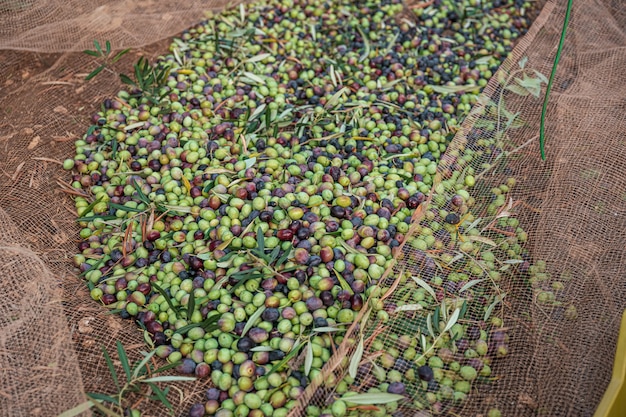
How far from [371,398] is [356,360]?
16cm

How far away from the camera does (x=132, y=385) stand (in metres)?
2.08

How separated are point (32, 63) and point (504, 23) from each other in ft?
11.4

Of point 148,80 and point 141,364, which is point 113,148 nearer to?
point 148,80

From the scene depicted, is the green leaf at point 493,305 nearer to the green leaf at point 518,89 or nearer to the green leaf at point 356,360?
the green leaf at point 356,360

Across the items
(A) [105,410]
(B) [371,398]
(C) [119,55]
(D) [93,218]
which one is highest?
(C) [119,55]

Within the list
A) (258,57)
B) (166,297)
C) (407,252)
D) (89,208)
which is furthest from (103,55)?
(407,252)

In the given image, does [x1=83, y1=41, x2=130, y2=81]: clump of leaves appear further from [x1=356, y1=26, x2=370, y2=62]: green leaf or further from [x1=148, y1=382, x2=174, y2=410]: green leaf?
[x1=148, y1=382, x2=174, y2=410]: green leaf

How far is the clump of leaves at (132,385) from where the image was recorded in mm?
2020

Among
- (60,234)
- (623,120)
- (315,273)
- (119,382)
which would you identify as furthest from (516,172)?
(60,234)

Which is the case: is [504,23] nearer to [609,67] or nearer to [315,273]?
[609,67]

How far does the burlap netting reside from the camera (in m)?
2.06

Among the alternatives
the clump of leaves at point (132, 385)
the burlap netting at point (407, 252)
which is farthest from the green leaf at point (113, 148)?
the clump of leaves at point (132, 385)

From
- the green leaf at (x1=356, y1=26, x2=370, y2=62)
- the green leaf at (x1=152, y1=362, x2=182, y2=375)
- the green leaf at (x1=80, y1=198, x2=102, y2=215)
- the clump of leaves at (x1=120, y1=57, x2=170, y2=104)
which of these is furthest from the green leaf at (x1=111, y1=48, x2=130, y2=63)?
the green leaf at (x1=152, y1=362, x2=182, y2=375)

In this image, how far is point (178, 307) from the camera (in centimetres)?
237
